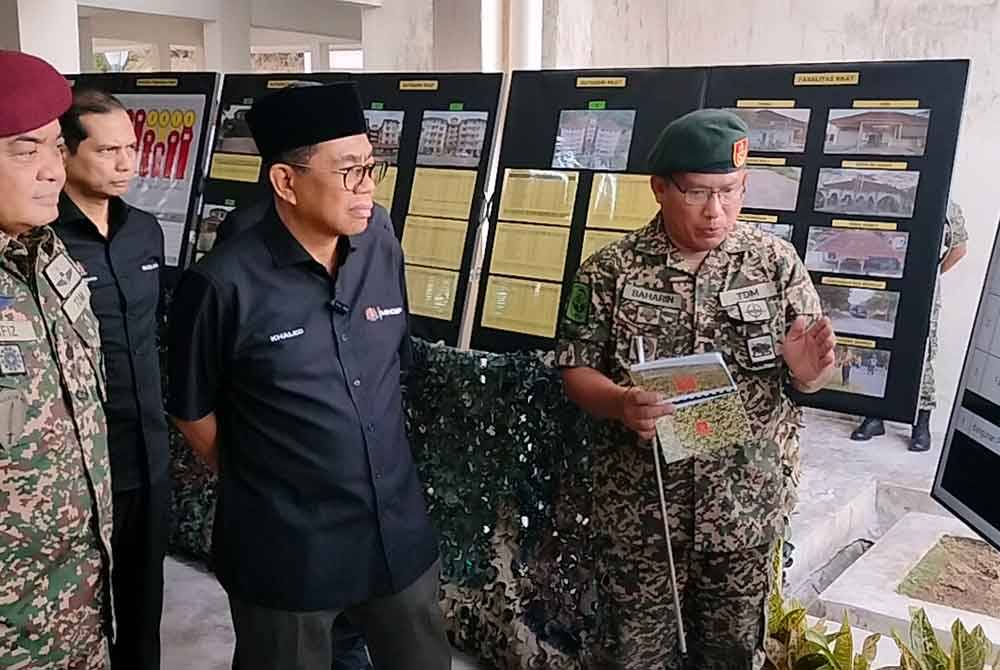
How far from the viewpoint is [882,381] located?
225 centimetres

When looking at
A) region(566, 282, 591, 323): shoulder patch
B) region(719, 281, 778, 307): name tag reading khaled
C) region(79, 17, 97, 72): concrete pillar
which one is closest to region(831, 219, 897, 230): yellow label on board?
region(719, 281, 778, 307): name tag reading khaled

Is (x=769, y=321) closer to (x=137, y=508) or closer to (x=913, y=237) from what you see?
(x=913, y=237)

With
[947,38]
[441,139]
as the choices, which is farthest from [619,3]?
[441,139]

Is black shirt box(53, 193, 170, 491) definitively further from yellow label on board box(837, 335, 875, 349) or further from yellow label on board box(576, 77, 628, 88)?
yellow label on board box(837, 335, 875, 349)

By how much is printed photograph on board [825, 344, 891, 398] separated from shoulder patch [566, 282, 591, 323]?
631 mm

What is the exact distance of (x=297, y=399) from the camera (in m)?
1.76

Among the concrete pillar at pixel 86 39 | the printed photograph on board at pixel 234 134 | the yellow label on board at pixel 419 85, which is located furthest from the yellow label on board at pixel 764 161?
the concrete pillar at pixel 86 39

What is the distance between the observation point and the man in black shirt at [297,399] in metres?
1.75

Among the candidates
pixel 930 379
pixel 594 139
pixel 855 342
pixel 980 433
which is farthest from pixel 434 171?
pixel 930 379

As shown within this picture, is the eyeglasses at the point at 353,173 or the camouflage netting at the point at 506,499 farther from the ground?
the eyeglasses at the point at 353,173

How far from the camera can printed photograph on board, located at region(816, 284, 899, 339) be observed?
2.25m

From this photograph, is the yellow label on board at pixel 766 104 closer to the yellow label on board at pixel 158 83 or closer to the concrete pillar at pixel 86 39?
the yellow label on board at pixel 158 83

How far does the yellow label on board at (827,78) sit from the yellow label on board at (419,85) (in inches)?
44.5

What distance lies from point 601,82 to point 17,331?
1.63 metres
